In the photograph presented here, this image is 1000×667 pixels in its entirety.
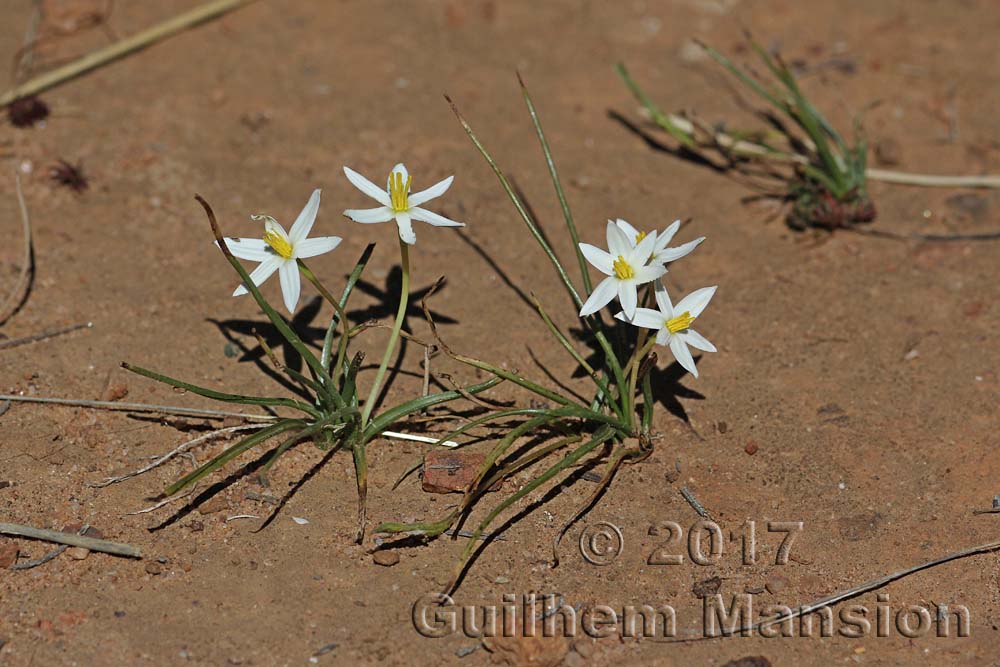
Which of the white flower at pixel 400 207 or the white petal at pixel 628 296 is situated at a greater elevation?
the white flower at pixel 400 207

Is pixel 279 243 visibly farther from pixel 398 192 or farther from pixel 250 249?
pixel 398 192

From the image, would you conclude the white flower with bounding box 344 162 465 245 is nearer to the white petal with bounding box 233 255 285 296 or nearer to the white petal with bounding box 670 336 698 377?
the white petal with bounding box 233 255 285 296

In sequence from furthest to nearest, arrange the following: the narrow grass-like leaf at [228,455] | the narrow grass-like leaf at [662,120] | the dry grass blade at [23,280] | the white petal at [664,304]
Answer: the narrow grass-like leaf at [662,120] → the dry grass blade at [23,280] → the white petal at [664,304] → the narrow grass-like leaf at [228,455]

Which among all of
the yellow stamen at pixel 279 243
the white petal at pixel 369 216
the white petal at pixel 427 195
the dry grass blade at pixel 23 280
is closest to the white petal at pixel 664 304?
the white petal at pixel 427 195

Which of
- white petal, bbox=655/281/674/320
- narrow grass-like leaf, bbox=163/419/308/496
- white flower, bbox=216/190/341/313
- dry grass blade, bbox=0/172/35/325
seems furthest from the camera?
dry grass blade, bbox=0/172/35/325

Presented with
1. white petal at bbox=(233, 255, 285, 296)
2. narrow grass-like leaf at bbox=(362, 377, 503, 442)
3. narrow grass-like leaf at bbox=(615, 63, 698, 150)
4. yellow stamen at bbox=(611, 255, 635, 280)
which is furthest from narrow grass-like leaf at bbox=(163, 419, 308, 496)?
narrow grass-like leaf at bbox=(615, 63, 698, 150)

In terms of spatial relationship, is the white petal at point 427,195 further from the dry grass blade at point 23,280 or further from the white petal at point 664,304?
the dry grass blade at point 23,280

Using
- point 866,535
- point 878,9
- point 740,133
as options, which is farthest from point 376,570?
point 878,9
